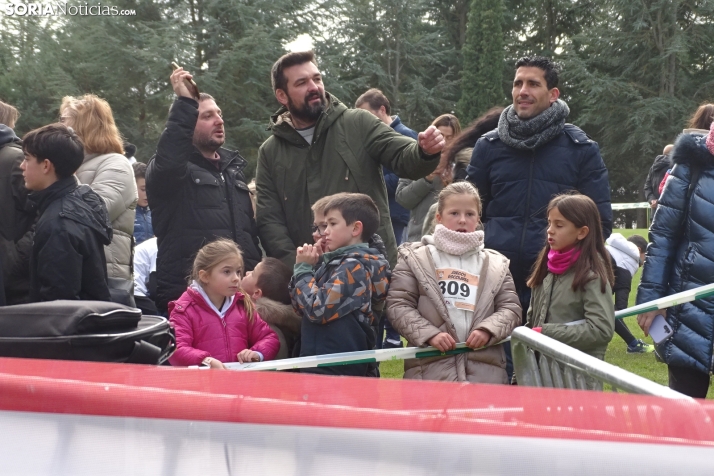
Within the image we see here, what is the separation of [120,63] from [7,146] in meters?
26.6

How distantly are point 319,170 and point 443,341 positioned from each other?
1.29 meters

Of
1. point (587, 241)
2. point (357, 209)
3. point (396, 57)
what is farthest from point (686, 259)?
point (396, 57)

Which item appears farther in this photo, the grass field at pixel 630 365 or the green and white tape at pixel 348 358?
the grass field at pixel 630 365

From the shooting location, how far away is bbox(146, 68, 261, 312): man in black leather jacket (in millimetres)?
4922

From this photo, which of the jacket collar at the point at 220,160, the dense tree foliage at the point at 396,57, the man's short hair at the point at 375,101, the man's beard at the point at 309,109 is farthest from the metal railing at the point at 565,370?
the dense tree foliage at the point at 396,57

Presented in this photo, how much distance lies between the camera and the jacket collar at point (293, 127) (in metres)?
5.11

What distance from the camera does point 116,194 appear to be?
546cm

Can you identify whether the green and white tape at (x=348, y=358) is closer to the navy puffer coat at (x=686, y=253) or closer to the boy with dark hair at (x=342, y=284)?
the boy with dark hair at (x=342, y=284)

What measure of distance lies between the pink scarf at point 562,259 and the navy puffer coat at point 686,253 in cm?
48

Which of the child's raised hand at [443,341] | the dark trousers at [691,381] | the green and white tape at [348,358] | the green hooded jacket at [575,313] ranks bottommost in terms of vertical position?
the dark trousers at [691,381]

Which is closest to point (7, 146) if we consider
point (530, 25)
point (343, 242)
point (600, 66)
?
point (343, 242)

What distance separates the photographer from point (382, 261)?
4.51m

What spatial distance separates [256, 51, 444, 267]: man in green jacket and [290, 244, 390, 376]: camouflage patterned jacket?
675mm

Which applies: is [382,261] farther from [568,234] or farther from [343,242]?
[568,234]
